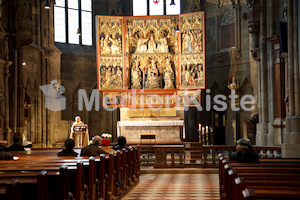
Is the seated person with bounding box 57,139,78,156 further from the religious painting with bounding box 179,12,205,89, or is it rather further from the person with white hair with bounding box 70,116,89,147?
the religious painting with bounding box 179,12,205,89

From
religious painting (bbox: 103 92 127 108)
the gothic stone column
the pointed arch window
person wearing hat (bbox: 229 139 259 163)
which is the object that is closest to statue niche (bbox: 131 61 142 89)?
religious painting (bbox: 103 92 127 108)

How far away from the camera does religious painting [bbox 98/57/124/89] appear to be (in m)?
18.7

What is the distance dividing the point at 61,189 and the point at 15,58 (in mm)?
13317

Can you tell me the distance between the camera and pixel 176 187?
36.1 ft

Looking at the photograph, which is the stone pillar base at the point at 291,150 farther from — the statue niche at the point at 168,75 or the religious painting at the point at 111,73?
the religious painting at the point at 111,73

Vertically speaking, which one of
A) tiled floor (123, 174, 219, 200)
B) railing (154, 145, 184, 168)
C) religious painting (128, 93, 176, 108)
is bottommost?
tiled floor (123, 174, 219, 200)

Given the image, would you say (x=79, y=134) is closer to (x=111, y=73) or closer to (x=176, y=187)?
(x=111, y=73)

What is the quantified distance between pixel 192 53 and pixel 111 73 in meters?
3.32

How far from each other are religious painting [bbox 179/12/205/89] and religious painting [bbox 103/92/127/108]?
240 centimetres

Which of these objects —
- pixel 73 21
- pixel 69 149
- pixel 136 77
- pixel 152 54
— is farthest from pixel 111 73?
pixel 69 149

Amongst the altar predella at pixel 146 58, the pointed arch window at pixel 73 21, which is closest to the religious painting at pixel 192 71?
the altar predella at pixel 146 58

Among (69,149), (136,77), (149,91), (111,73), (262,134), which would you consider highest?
(111,73)

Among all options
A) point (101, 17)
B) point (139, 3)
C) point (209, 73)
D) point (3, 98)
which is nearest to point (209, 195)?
point (3, 98)

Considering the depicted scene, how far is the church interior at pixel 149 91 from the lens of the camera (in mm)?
9398
